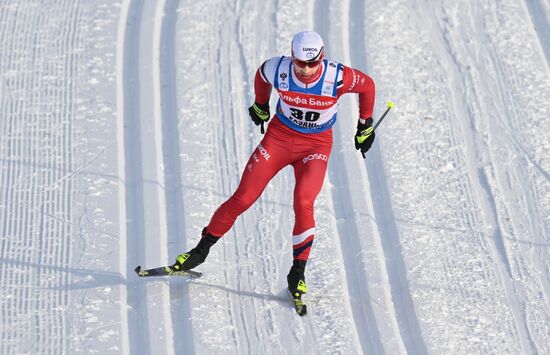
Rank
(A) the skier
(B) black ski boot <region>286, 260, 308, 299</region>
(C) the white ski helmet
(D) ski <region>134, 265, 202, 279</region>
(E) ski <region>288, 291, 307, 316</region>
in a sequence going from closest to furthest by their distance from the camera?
(C) the white ski helmet → (A) the skier → (B) black ski boot <region>286, 260, 308, 299</region> → (E) ski <region>288, 291, 307, 316</region> → (D) ski <region>134, 265, 202, 279</region>

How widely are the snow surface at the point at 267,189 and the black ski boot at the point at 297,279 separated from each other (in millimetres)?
171

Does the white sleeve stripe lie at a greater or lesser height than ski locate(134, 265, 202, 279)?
greater

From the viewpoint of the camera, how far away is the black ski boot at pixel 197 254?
22.9 ft

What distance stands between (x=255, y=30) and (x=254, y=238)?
287cm

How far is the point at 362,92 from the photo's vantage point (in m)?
6.82

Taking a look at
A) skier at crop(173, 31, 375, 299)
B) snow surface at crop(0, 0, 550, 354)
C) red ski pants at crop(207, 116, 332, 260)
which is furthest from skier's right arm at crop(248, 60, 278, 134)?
snow surface at crop(0, 0, 550, 354)

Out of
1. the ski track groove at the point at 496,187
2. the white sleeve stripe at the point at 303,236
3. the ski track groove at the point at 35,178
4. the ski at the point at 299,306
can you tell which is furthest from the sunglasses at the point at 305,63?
the ski track groove at the point at 35,178

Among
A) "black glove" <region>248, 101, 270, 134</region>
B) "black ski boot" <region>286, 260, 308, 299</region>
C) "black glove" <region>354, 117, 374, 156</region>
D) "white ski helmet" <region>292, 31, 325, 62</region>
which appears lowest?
"black ski boot" <region>286, 260, 308, 299</region>

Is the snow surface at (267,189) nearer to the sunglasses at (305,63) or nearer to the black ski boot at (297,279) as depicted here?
the black ski boot at (297,279)

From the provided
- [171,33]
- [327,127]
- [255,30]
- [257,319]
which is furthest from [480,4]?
[257,319]

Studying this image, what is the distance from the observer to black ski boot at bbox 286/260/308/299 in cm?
684

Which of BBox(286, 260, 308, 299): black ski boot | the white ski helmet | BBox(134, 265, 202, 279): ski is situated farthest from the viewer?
BBox(134, 265, 202, 279): ski

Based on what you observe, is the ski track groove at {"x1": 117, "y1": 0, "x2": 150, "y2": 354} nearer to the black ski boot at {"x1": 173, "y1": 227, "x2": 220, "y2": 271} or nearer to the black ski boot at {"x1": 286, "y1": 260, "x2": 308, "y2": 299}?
the black ski boot at {"x1": 173, "y1": 227, "x2": 220, "y2": 271}

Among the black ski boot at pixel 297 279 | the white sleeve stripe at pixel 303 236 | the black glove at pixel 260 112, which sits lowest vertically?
the black ski boot at pixel 297 279
